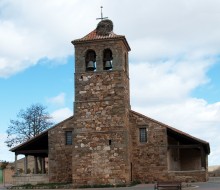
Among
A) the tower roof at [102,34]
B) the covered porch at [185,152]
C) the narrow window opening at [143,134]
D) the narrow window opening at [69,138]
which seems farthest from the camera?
the narrow window opening at [69,138]

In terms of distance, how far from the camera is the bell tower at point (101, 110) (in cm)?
2977

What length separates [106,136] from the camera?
30016 millimetres

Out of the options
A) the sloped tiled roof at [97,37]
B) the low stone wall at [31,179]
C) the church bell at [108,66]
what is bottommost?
the low stone wall at [31,179]

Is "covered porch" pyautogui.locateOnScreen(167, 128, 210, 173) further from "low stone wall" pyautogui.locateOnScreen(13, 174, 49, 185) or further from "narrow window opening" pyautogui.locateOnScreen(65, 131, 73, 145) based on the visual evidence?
"low stone wall" pyautogui.locateOnScreen(13, 174, 49, 185)

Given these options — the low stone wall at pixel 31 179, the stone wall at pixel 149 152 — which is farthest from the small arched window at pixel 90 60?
the low stone wall at pixel 31 179

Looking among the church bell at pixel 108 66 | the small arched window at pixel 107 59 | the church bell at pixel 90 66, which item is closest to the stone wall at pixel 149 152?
the church bell at pixel 108 66

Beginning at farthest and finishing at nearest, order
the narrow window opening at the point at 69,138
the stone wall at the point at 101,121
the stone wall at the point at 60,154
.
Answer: the narrow window opening at the point at 69,138, the stone wall at the point at 60,154, the stone wall at the point at 101,121

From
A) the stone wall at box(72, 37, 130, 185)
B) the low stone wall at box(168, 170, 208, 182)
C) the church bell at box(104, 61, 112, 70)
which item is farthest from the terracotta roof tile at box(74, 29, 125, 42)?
the low stone wall at box(168, 170, 208, 182)

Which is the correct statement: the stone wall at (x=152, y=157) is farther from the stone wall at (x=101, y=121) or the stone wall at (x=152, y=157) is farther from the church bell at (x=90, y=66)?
the church bell at (x=90, y=66)

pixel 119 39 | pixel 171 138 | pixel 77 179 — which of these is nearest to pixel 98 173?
pixel 77 179

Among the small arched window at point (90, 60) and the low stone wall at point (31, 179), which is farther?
the low stone wall at point (31, 179)

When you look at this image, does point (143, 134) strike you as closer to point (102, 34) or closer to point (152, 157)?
point (152, 157)

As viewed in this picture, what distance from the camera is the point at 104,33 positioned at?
3177 cm

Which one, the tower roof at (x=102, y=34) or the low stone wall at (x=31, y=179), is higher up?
the tower roof at (x=102, y=34)
